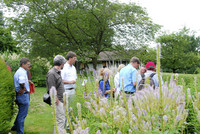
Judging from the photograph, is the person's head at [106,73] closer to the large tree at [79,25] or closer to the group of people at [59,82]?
the group of people at [59,82]

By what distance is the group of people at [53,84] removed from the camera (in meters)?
4.23

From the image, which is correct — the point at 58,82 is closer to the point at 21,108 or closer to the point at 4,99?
the point at 4,99

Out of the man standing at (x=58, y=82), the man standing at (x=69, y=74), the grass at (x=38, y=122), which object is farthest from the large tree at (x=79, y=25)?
the man standing at (x=58, y=82)

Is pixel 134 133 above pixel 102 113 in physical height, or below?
below

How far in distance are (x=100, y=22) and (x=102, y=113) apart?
19291 millimetres

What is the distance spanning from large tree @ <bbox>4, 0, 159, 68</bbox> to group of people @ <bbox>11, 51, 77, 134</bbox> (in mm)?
13907

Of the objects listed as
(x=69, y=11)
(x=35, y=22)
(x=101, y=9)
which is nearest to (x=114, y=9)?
(x=101, y=9)

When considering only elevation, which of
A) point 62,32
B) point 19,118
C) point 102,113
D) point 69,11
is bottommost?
point 19,118

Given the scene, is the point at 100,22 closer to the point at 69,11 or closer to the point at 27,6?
the point at 69,11

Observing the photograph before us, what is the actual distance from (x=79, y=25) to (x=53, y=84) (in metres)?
17.3

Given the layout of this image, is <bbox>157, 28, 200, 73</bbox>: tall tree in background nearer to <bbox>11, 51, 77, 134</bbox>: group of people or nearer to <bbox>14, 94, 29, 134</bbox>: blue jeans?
<bbox>11, 51, 77, 134</bbox>: group of people

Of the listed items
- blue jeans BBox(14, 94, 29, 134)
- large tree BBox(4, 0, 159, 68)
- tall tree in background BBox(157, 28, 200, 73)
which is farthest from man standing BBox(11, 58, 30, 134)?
tall tree in background BBox(157, 28, 200, 73)

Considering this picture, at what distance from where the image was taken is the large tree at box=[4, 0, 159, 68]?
19141 millimetres

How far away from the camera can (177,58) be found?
3562 centimetres
